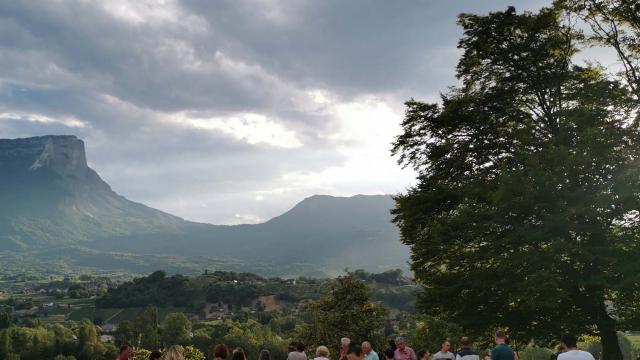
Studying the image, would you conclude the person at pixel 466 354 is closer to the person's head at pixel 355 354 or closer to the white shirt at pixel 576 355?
the white shirt at pixel 576 355

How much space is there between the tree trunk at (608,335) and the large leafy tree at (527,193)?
5cm

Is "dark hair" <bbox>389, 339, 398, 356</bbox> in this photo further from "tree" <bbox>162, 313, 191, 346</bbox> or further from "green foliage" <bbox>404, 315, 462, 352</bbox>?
"tree" <bbox>162, 313, 191, 346</bbox>

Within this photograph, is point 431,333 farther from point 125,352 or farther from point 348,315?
point 125,352

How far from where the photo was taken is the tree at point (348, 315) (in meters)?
48.6

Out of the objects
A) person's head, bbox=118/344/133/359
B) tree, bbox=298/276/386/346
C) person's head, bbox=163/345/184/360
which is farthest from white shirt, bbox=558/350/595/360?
tree, bbox=298/276/386/346

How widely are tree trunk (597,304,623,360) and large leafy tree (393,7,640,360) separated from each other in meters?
0.05

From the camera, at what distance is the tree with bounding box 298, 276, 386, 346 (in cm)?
4862

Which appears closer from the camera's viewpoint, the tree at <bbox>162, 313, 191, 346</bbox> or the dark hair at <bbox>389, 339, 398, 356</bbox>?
the dark hair at <bbox>389, 339, 398, 356</bbox>

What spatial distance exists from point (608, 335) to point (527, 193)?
743 centimetres

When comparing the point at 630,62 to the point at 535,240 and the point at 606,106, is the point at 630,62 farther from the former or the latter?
the point at 535,240

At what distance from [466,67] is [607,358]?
47.1 ft

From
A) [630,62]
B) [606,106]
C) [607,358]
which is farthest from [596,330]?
[630,62]

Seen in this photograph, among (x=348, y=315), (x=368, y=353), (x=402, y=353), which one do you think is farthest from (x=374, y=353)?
(x=348, y=315)

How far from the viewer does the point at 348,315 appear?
160ft
